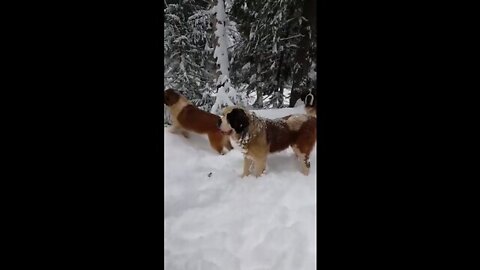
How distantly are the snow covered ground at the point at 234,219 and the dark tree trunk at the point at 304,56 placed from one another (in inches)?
2.8

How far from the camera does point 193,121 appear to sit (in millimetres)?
1415

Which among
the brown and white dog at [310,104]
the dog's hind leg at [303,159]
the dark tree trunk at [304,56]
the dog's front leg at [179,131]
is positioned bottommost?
the dog's hind leg at [303,159]

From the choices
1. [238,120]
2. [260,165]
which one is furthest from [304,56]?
[260,165]

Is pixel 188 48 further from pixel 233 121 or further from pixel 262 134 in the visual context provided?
pixel 262 134

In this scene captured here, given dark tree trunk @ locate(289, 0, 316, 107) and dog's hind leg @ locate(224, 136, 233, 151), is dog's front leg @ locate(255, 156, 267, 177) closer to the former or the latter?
dog's hind leg @ locate(224, 136, 233, 151)

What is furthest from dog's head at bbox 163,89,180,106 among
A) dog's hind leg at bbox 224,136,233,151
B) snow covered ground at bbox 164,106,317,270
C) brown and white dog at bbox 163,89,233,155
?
dog's hind leg at bbox 224,136,233,151

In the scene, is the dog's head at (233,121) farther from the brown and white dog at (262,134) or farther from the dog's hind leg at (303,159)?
the dog's hind leg at (303,159)

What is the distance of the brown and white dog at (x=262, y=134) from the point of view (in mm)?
1274

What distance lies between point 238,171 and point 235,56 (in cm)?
39

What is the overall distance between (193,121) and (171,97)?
0.28m

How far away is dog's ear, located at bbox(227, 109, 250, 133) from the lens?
1.31 meters

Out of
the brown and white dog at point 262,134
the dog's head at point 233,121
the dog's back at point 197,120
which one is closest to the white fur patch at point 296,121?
the brown and white dog at point 262,134
